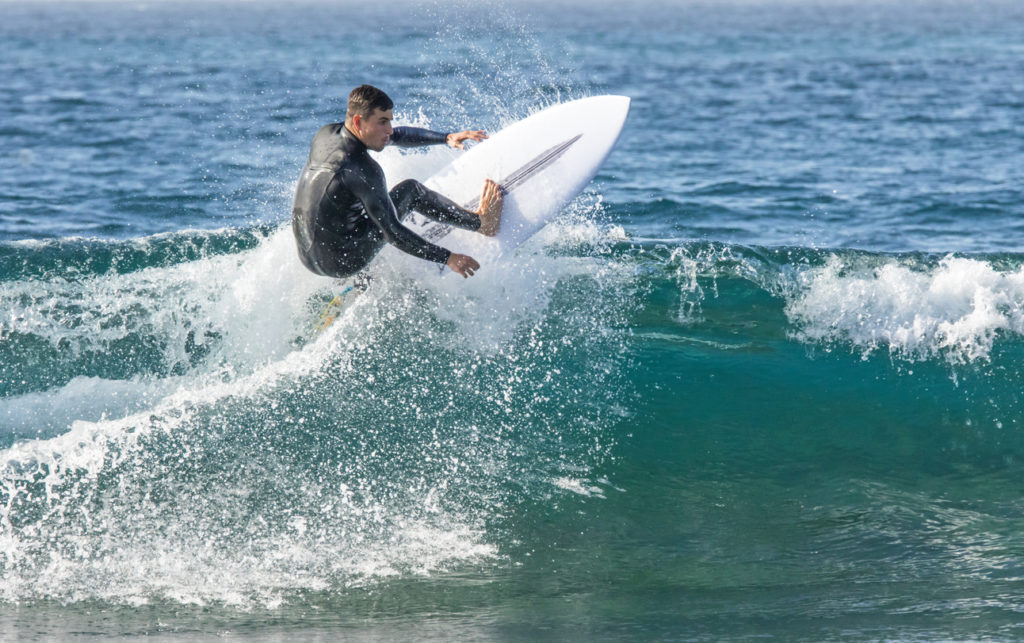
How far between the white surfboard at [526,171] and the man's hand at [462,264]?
2.67ft

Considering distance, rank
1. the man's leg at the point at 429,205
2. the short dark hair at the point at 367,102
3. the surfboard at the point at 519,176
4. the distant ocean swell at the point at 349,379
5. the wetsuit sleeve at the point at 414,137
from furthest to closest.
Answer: the surfboard at the point at 519,176 < the wetsuit sleeve at the point at 414,137 < the man's leg at the point at 429,205 < the short dark hair at the point at 367,102 < the distant ocean swell at the point at 349,379

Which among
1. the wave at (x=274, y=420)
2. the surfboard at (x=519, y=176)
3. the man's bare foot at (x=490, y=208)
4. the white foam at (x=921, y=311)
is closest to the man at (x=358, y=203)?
the man's bare foot at (x=490, y=208)

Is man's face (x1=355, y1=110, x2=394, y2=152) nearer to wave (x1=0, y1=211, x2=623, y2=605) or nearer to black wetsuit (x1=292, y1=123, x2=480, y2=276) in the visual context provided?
black wetsuit (x1=292, y1=123, x2=480, y2=276)

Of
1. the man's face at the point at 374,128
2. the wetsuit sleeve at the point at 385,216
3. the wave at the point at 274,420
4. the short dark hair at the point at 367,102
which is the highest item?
the short dark hair at the point at 367,102

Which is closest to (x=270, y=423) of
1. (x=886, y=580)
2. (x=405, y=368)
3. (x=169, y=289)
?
(x=405, y=368)

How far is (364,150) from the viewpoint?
670cm

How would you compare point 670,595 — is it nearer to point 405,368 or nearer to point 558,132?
point 405,368

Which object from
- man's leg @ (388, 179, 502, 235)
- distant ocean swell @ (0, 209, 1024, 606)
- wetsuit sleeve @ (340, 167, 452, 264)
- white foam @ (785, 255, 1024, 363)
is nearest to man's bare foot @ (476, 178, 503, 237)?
man's leg @ (388, 179, 502, 235)

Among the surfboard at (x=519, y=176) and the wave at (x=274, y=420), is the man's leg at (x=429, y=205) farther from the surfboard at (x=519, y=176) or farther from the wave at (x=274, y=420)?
the wave at (x=274, y=420)

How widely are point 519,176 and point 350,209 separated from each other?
1731mm

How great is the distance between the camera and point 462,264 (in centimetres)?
709

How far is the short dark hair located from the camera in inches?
257

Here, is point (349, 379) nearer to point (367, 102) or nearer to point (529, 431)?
point (529, 431)

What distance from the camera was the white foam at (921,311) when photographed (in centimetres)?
834
